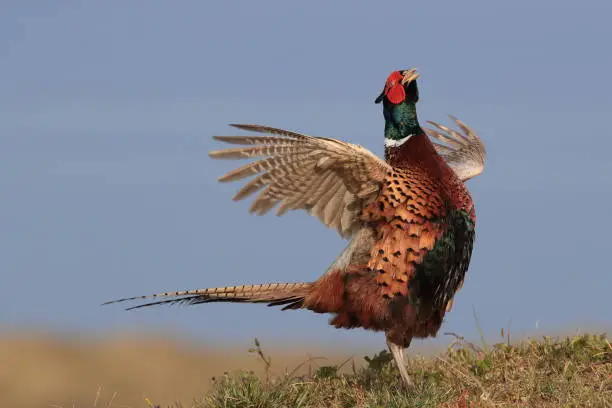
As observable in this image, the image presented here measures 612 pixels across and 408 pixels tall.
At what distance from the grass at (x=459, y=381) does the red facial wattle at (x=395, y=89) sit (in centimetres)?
180

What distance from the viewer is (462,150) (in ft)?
25.2

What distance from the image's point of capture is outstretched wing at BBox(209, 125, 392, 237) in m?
5.52

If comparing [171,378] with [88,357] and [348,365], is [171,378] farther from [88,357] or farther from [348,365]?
[348,365]

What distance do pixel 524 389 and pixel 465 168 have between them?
226 cm

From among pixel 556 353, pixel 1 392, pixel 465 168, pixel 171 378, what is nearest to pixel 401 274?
pixel 556 353

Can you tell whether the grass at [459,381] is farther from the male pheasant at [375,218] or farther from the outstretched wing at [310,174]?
the outstretched wing at [310,174]

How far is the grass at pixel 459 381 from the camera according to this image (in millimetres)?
5379

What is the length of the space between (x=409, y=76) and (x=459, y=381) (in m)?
2.16

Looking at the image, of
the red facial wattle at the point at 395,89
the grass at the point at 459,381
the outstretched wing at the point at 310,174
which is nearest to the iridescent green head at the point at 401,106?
the red facial wattle at the point at 395,89

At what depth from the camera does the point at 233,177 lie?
18.6ft

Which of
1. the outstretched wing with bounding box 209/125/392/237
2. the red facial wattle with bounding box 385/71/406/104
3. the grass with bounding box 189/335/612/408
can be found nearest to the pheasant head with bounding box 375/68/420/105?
the red facial wattle with bounding box 385/71/406/104

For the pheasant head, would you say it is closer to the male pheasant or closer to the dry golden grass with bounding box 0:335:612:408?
the male pheasant

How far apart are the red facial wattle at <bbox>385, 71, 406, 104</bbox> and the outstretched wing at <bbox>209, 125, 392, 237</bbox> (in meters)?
0.67

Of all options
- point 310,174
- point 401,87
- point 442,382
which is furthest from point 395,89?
point 442,382
